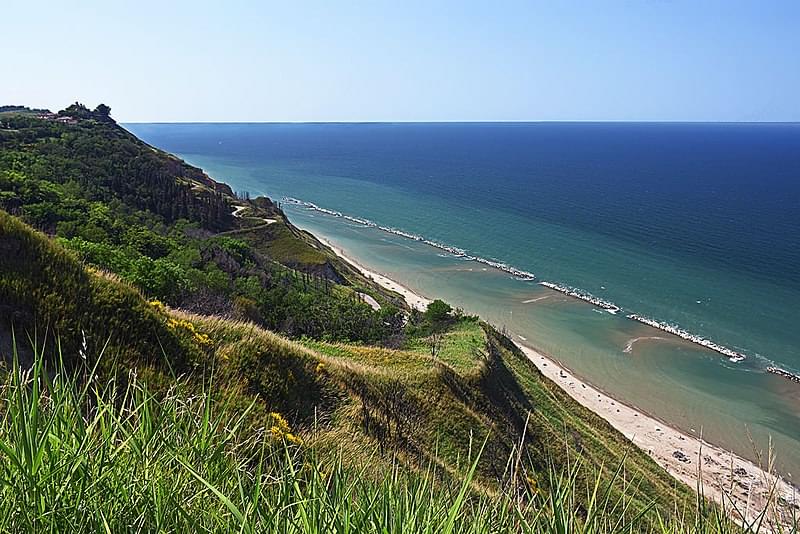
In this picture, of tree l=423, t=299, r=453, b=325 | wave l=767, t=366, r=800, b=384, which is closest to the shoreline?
tree l=423, t=299, r=453, b=325

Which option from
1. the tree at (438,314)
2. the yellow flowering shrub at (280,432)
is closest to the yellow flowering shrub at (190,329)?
the yellow flowering shrub at (280,432)

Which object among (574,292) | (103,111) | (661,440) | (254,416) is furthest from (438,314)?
(103,111)

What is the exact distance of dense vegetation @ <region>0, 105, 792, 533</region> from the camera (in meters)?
3.08

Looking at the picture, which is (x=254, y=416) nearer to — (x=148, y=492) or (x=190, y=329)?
(x=190, y=329)

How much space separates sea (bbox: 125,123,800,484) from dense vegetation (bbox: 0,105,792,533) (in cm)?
210

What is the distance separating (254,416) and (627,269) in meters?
66.4

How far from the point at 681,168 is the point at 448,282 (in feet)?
451

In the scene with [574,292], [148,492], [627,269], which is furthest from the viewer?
[627,269]

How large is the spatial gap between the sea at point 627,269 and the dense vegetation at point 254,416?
2.10 m

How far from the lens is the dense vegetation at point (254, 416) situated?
3.08 metres

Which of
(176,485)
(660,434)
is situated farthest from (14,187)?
(660,434)

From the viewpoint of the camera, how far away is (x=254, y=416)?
24.0 feet

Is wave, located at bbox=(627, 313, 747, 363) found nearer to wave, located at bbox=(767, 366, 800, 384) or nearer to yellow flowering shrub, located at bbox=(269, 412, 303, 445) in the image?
wave, located at bbox=(767, 366, 800, 384)

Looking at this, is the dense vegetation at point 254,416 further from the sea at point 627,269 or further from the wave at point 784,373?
the wave at point 784,373
